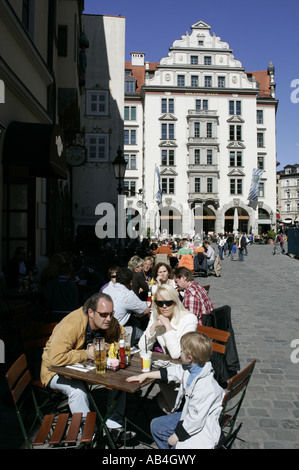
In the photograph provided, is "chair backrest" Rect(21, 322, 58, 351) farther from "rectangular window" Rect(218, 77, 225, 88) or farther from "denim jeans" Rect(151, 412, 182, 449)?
"rectangular window" Rect(218, 77, 225, 88)

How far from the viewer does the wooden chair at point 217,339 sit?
196 inches

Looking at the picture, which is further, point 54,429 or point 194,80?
point 194,80

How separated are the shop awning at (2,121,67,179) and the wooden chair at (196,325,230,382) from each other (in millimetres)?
4807

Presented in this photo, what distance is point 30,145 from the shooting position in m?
8.32

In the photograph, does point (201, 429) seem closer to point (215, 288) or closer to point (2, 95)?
point (2, 95)

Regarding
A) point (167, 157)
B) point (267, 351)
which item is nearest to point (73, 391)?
point (267, 351)

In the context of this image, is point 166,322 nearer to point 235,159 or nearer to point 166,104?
point 166,104

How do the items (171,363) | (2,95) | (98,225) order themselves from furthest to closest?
(98,225) → (2,95) → (171,363)

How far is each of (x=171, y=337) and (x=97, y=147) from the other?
26.8 m

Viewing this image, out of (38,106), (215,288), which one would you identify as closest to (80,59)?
(38,106)
